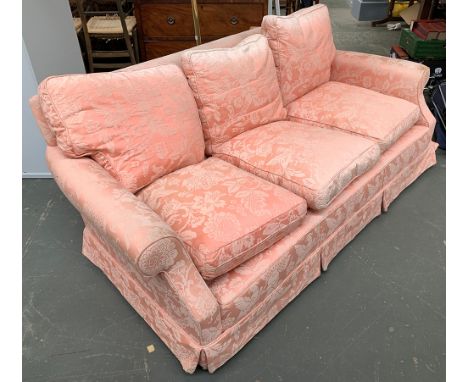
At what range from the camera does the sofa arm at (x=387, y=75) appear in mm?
1942

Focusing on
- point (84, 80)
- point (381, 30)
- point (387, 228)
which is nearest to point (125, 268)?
point (84, 80)

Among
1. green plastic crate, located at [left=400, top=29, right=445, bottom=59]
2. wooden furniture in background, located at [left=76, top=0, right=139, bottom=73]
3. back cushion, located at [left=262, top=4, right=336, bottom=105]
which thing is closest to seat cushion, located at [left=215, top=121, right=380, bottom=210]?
back cushion, located at [left=262, top=4, right=336, bottom=105]

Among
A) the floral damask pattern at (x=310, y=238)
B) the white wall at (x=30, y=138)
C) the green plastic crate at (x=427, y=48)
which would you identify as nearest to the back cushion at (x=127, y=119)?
the floral damask pattern at (x=310, y=238)

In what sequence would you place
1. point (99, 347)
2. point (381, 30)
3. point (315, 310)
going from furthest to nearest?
point (381, 30), point (315, 310), point (99, 347)

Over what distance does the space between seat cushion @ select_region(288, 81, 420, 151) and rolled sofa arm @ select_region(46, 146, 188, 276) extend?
3.56ft

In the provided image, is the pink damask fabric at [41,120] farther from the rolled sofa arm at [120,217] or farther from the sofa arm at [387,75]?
the sofa arm at [387,75]

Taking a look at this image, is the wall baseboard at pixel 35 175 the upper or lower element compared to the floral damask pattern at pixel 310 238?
lower

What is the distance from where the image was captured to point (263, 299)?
125 cm

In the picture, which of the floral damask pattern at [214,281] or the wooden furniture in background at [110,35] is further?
the wooden furniture in background at [110,35]

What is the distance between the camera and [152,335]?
52.9 inches

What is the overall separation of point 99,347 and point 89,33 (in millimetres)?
2290

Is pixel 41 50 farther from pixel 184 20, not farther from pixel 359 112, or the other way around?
pixel 359 112

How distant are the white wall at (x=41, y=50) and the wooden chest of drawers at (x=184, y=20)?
2.93 feet

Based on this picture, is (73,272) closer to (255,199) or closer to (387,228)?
(255,199)
